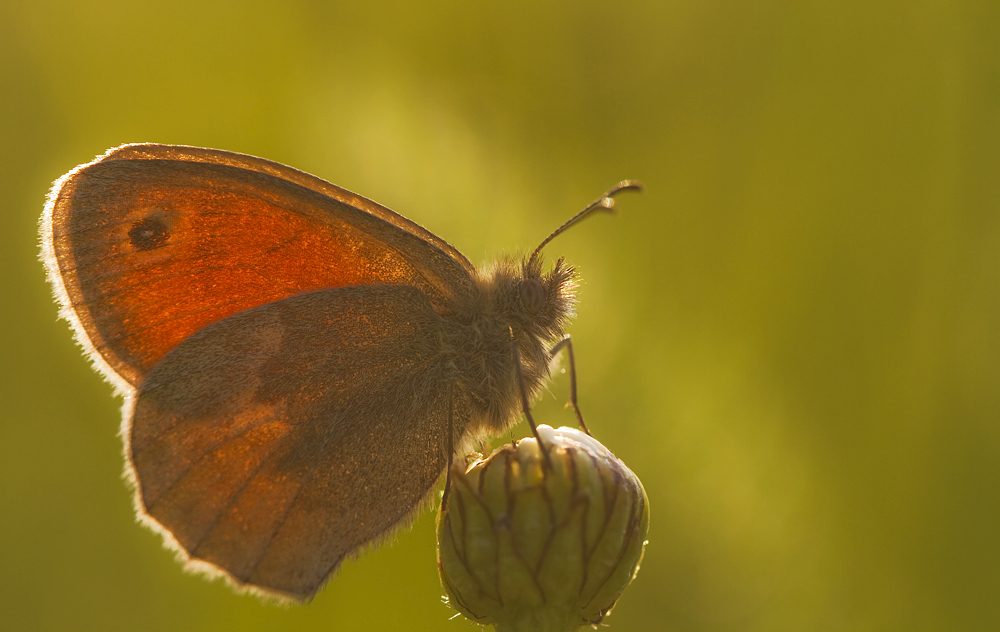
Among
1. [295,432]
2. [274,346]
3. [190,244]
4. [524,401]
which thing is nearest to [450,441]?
[524,401]

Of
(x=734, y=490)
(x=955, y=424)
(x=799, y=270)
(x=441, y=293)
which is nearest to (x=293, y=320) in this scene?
(x=441, y=293)

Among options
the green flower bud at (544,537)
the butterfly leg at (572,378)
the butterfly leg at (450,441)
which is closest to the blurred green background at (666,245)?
the butterfly leg at (572,378)

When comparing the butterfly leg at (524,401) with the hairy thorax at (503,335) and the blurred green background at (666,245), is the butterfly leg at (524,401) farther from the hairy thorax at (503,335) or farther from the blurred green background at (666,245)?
the blurred green background at (666,245)

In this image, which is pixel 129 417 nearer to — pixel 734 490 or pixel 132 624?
pixel 132 624

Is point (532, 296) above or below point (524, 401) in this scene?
above

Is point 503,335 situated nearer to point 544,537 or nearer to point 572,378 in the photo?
point 572,378

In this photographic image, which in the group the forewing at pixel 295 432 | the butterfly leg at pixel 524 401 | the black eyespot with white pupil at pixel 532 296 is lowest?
the forewing at pixel 295 432

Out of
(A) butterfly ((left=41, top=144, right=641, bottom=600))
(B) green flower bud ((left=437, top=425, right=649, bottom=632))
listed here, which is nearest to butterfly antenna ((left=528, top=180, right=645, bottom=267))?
(A) butterfly ((left=41, top=144, right=641, bottom=600))
